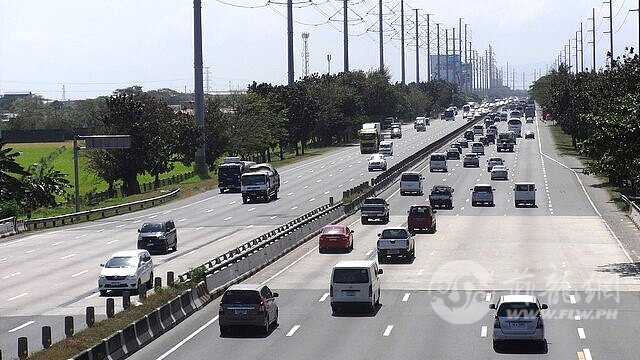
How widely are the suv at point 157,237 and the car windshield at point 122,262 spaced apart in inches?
585

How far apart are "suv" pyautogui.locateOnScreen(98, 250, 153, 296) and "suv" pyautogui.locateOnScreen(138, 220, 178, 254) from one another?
13.8 m

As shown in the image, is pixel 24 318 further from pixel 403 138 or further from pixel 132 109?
pixel 403 138

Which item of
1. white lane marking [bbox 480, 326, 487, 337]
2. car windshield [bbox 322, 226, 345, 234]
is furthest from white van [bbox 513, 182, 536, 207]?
white lane marking [bbox 480, 326, 487, 337]

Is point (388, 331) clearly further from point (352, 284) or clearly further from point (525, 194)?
point (525, 194)

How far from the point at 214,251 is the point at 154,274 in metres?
9.32

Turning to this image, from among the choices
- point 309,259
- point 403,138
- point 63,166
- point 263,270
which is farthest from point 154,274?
point 403,138

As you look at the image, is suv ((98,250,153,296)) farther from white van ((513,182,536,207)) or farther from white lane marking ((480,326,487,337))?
white van ((513,182,536,207))

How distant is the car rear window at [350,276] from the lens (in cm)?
4181

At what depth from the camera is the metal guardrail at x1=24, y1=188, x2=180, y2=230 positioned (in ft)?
281

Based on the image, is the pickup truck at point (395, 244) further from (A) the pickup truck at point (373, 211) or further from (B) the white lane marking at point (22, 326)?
(A) the pickup truck at point (373, 211)

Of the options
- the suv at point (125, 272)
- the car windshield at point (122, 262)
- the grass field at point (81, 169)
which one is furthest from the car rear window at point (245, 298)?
the grass field at point (81, 169)

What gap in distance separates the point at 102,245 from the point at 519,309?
42.1m

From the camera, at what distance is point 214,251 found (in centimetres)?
6506

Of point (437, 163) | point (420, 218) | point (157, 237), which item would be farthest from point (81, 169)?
point (157, 237)
